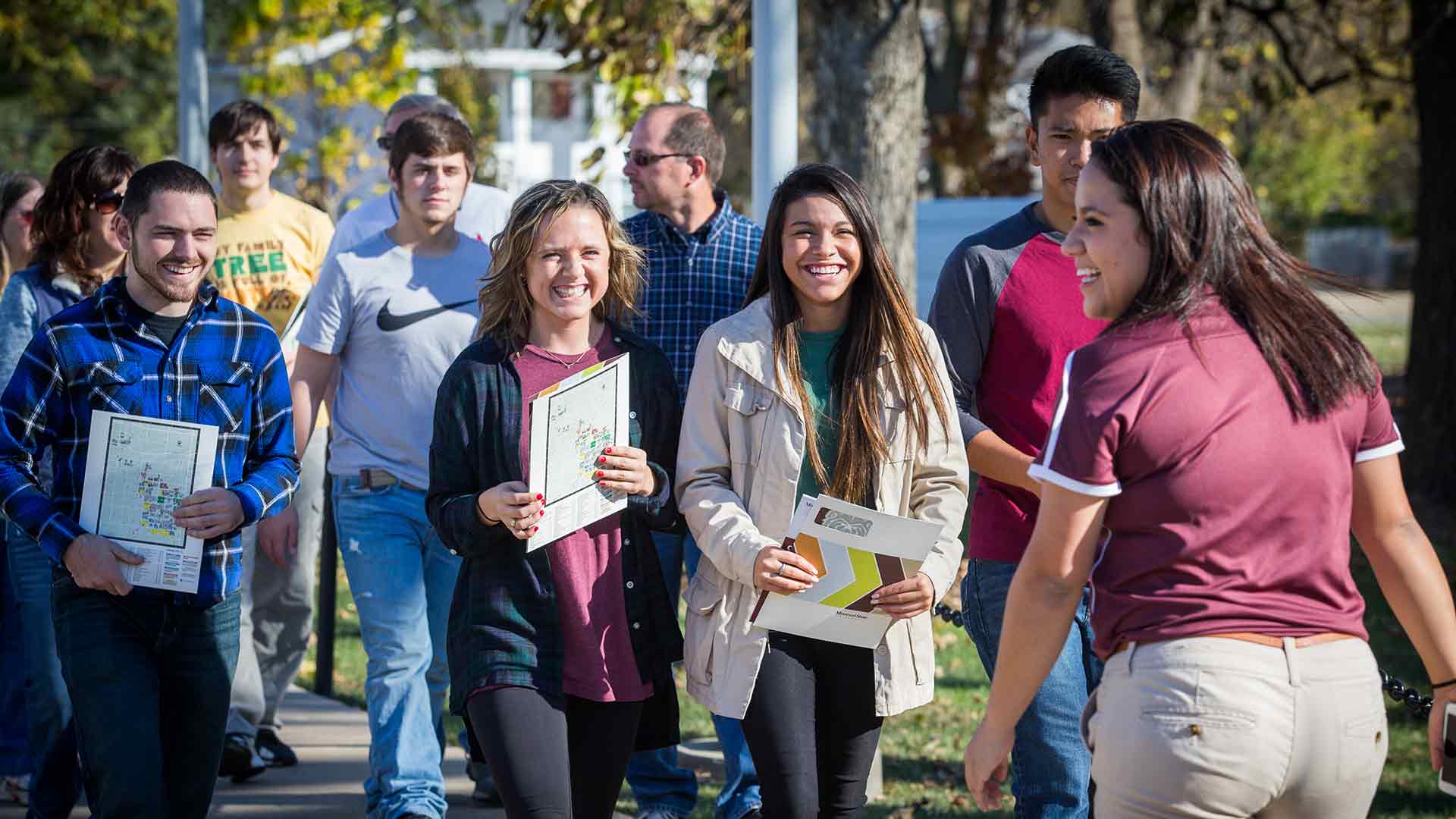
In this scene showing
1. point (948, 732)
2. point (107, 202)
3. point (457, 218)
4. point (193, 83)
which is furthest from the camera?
point (193, 83)

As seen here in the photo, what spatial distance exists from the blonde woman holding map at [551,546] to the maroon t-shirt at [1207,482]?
1.51 m

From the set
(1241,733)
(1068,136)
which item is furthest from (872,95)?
(1241,733)

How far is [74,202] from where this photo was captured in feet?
16.2

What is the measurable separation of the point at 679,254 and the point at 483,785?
2.01 meters

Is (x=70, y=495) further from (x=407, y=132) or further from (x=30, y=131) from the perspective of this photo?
(x=30, y=131)

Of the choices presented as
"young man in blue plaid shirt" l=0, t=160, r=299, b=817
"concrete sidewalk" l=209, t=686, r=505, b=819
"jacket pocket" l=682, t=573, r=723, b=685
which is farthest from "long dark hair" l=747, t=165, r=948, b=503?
"concrete sidewalk" l=209, t=686, r=505, b=819

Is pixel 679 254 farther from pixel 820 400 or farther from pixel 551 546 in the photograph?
pixel 551 546

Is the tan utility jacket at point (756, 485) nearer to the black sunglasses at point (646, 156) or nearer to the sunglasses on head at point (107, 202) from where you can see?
the black sunglasses at point (646, 156)

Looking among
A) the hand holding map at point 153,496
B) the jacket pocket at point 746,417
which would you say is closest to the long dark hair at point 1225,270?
the jacket pocket at point 746,417

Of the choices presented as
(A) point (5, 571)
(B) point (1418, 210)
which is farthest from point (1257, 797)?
(B) point (1418, 210)

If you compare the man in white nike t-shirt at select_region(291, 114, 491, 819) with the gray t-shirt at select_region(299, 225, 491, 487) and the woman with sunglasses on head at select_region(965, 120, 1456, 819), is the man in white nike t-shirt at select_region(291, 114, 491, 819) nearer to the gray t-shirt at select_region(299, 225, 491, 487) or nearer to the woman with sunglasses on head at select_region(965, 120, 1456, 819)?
the gray t-shirt at select_region(299, 225, 491, 487)

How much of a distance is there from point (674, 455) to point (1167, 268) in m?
1.71

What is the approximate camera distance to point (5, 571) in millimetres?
5699

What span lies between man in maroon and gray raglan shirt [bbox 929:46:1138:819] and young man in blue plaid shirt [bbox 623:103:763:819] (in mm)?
1459
